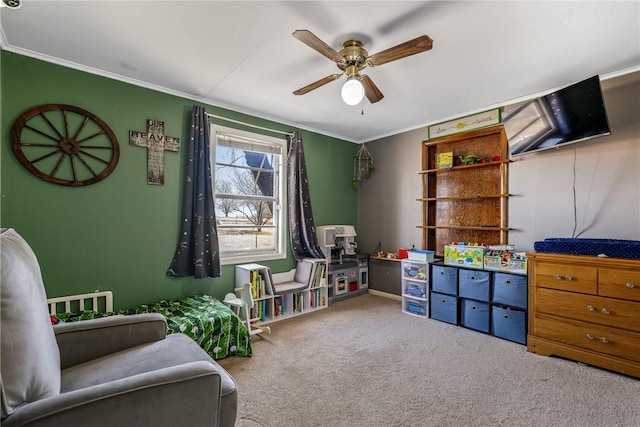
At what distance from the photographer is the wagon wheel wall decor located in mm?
2256

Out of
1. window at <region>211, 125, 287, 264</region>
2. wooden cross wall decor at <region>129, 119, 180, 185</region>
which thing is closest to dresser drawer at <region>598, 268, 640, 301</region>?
window at <region>211, 125, 287, 264</region>

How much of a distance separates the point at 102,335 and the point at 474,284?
124 inches

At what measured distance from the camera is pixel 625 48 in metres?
2.21

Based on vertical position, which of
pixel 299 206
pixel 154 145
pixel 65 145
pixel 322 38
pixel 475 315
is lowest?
pixel 475 315

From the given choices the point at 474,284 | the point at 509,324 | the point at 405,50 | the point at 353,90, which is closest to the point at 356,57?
the point at 353,90

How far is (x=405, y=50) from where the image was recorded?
1.82 meters

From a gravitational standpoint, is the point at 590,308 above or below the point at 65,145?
below

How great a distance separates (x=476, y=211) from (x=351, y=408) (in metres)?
2.73

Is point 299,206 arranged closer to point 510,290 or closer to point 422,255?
point 422,255

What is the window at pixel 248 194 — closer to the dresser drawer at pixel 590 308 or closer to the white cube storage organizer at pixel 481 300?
the white cube storage organizer at pixel 481 300

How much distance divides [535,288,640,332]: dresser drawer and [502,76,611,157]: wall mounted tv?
51.3 inches

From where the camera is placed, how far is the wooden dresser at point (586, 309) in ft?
7.04

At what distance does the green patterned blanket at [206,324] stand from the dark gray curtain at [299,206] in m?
1.42

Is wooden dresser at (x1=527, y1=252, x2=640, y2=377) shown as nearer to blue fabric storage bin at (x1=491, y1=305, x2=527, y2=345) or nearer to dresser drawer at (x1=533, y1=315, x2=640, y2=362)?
dresser drawer at (x1=533, y1=315, x2=640, y2=362)
